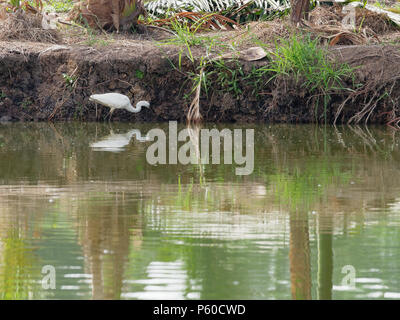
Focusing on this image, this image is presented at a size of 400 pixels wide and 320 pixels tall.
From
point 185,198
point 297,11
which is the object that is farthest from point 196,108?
point 185,198

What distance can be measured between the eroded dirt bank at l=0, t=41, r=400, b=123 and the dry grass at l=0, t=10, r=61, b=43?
2.10 ft

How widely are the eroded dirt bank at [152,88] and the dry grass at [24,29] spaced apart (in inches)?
25.2

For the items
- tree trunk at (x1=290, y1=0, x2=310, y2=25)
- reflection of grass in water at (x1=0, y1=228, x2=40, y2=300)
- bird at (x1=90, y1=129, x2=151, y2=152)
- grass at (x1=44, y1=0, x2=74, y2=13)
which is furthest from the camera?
grass at (x1=44, y1=0, x2=74, y2=13)

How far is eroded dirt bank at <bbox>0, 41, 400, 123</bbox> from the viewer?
31.8ft

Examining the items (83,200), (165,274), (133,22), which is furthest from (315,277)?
(133,22)

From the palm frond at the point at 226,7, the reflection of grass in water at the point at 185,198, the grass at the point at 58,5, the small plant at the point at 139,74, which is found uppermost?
the grass at the point at 58,5

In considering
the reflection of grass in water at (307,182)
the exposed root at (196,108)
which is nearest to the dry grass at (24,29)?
the exposed root at (196,108)

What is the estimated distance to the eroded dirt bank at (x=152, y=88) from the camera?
31.8 ft

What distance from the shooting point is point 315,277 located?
352 cm

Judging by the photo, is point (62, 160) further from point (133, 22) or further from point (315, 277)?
point (133, 22)

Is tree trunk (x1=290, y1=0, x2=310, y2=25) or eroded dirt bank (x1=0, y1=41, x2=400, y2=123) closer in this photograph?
eroded dirt bank (x1=0, y1=41, x2=400, y2=123)

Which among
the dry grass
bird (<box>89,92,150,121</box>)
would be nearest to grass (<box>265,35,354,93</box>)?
bird (<box>89,92,150,121</box>)

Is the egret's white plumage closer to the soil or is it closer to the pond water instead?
the soil

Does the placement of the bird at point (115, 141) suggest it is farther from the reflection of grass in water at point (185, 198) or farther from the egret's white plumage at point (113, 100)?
the reflection of grass in water at point (185, 198)
